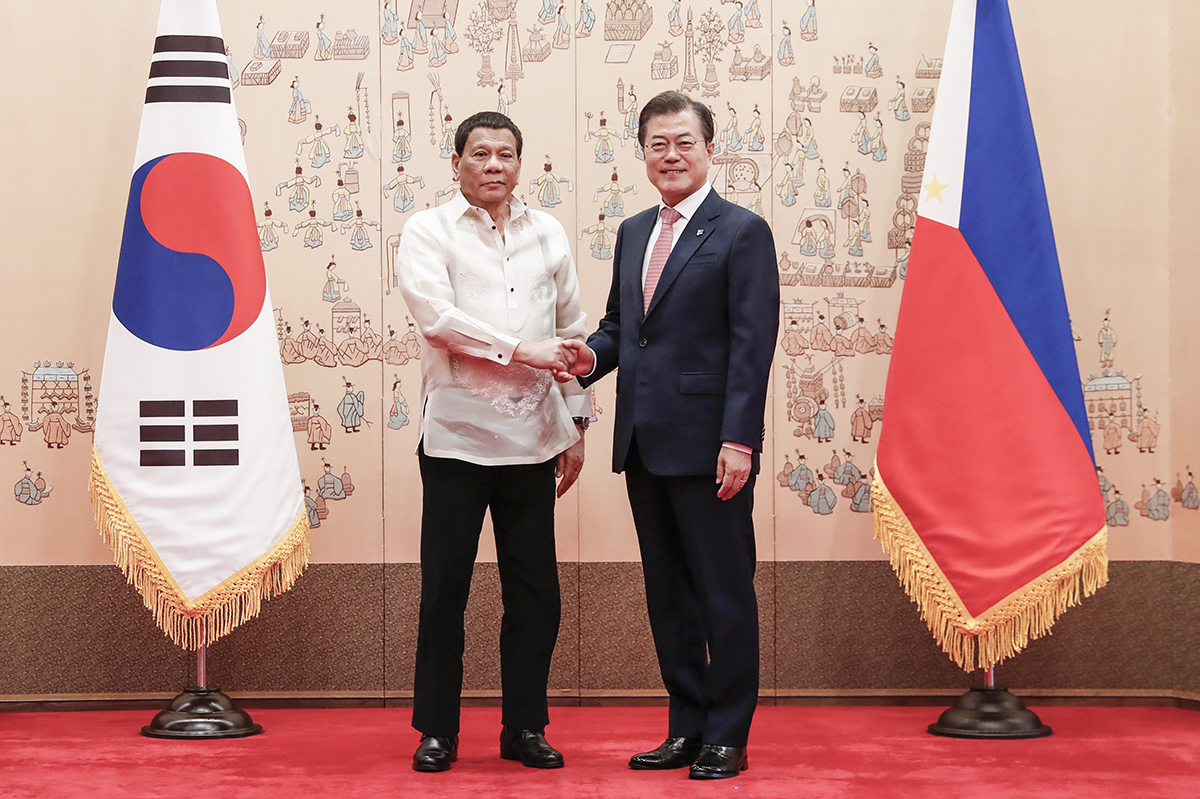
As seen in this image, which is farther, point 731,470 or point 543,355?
point 543,355

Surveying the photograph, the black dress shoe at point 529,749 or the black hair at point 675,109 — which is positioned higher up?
the black hair at point 675,109

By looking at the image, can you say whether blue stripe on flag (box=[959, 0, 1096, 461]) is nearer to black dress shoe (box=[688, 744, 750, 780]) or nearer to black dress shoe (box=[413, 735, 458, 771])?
black dress shoe (box=[688, 744, 750, 780])

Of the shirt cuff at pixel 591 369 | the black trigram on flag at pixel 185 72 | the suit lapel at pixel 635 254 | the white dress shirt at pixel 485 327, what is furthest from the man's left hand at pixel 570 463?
the black trigram on flag at pixel 185 72

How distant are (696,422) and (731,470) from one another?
0.51 ft

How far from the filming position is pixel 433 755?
2795 millimetres

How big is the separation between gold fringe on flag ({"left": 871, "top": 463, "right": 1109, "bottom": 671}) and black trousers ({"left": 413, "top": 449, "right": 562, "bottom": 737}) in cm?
111

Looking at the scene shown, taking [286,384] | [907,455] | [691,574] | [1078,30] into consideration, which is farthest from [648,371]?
[1078,30]

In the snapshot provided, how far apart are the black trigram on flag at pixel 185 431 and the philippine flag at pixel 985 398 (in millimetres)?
2023

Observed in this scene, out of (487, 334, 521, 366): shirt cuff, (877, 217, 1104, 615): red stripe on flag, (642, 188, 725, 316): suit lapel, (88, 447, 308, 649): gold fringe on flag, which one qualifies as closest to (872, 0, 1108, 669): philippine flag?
(877, 217, 1104, 615): red stripe on flag

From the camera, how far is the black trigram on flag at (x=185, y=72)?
11.1 ft

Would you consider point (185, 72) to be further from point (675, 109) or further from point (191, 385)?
point (675, 109)

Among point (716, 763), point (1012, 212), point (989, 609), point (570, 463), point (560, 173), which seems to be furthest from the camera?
point (560, 173)

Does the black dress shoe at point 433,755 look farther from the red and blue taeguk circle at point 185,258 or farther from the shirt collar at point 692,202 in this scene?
the shirt collar at point 692,202

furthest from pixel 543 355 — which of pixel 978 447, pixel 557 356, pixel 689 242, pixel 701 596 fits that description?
pixel 978 447
